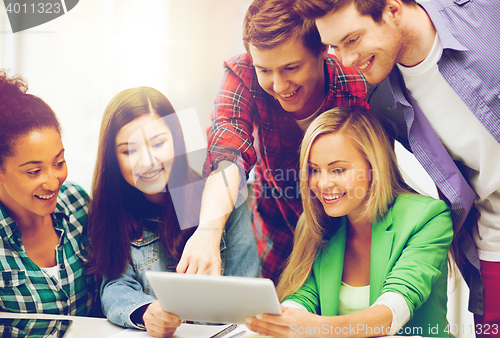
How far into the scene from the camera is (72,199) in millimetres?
1409

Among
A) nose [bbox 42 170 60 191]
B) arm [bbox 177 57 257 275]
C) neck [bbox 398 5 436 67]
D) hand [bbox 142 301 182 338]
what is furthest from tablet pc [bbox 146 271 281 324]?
neck [bbox 398 5 436 67]

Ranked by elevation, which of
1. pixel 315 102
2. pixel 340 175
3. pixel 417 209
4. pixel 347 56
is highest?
Answer: pixel 347 56

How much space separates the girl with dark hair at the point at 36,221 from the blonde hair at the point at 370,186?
692 millimetres

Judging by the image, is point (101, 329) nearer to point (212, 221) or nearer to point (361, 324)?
point (212, 221)

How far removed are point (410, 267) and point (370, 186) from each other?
249 millimetres

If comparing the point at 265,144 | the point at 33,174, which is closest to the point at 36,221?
the point at 33,174

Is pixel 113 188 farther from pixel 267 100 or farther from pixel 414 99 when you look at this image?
pixel 414 99

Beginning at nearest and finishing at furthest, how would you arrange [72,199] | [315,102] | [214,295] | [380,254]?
[214,295], [380,254], [315,102], [72,199]

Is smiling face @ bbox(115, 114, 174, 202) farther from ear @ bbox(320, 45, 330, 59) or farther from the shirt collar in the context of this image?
the shirt collar

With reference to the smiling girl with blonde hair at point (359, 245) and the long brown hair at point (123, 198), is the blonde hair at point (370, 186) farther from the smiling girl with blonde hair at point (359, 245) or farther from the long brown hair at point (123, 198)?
the long brown hair at point (123, 198)

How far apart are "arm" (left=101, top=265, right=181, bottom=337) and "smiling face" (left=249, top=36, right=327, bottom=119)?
2.36ft

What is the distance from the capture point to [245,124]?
1.32 m

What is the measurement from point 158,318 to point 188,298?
0.14 metres

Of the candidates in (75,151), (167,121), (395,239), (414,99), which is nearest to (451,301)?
(395,239)
